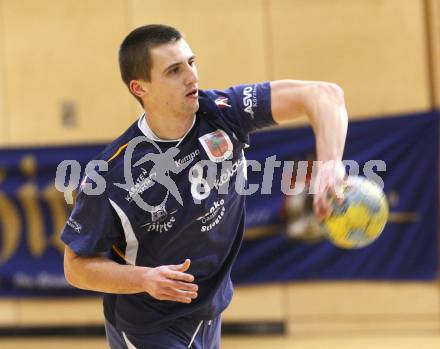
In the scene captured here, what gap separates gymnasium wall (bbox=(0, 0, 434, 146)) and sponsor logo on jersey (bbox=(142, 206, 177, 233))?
4.95m

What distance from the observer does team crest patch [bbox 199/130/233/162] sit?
13.0ft

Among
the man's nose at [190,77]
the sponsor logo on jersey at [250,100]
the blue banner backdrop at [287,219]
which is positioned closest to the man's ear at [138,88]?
the man's nose at [190,77]

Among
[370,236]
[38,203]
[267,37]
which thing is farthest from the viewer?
[38,203]

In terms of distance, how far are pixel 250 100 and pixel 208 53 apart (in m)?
5.01

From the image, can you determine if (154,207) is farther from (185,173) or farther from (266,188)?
(266,188)

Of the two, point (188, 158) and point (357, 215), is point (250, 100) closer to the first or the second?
point (188, 158)

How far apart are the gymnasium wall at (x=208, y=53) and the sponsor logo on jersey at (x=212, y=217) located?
4.76 m

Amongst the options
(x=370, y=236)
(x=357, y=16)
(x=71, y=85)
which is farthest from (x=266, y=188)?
(x=370, y=236)

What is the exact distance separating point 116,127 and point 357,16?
3.27 meters

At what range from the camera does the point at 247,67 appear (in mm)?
8727

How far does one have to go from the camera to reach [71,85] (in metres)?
9.21

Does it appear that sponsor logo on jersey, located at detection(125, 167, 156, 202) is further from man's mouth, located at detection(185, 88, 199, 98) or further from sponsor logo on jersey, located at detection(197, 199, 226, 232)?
man's mouth, located at detection(185, 88, 199, 98)

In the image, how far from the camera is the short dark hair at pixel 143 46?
12.6 feet

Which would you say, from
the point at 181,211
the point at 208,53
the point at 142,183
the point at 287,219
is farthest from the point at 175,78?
the point at 208,53
